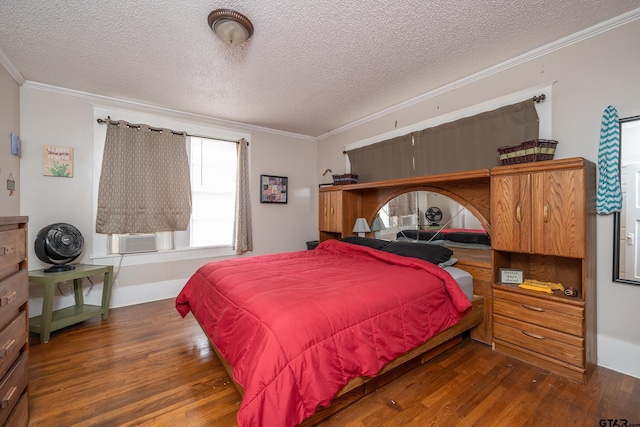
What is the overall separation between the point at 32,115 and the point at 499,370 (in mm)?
5020

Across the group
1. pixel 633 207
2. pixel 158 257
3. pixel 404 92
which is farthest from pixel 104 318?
pixel 633 207

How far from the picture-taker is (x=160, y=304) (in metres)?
3.51

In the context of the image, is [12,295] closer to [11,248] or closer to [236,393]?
[11,248]

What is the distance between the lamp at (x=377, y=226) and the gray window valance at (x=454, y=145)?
0.58 m

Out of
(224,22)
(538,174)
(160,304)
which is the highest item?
(224,22)

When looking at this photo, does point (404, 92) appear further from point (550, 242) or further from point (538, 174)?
point (550, 242)

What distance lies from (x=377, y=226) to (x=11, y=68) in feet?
14.0

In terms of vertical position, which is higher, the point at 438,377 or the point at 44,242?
the point at 44,242

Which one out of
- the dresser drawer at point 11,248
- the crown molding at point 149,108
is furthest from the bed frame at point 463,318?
the crown molding at point 149,108

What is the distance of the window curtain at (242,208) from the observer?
4.16 m

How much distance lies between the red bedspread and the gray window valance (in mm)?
1284

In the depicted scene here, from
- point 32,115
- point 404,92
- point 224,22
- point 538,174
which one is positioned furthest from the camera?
point 404,92

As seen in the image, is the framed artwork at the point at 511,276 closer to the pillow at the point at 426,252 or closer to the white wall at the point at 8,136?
the pillow at the point at 426,252

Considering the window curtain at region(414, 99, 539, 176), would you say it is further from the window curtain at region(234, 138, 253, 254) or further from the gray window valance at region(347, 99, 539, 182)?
the window curtain at region(234, 138, 253, 254)
